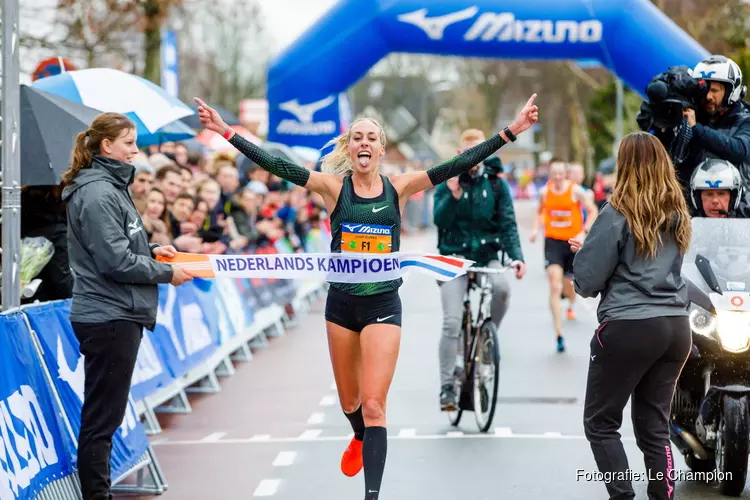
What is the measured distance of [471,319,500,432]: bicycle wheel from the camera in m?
9.34

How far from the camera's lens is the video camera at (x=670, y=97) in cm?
766

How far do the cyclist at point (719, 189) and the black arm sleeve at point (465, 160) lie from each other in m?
1.46

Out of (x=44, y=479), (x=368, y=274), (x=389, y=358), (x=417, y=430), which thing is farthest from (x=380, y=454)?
(x=417, y=430)

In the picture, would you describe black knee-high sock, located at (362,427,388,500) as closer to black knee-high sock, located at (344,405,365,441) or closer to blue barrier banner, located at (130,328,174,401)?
black knee-high sock, located at (344,405,365,441)

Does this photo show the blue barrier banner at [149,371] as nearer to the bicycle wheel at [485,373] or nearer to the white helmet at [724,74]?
the bicycle wheel at [485,373]

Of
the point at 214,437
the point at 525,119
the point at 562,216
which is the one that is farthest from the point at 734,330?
the point at 562,216

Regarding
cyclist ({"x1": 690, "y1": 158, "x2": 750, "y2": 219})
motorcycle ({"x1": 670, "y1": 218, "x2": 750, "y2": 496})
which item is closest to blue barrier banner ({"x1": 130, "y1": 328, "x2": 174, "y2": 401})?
motorcycle ({"x1": 670, "y1": 218, "x2": 750, "y2": 496})

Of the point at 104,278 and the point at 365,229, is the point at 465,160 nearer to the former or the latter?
the point at 365,229

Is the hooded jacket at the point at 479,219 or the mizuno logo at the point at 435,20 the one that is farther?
the mizuno logo at the point at 435,20

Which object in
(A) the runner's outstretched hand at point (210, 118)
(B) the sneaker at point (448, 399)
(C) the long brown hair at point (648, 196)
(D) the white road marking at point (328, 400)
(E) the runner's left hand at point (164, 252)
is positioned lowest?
(D) the white road marking at point (328, 400)

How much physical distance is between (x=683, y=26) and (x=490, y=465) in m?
31.9

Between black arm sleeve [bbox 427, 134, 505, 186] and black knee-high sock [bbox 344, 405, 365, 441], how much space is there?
1.38m

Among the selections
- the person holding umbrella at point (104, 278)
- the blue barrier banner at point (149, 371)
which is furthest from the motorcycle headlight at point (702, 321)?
the blue barrier banner at point (149, 371)

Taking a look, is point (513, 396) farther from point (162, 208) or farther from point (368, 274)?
point (368, 274)
